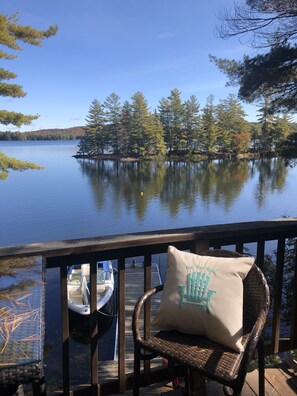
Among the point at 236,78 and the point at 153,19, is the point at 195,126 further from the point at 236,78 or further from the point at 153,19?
the point at 236,78

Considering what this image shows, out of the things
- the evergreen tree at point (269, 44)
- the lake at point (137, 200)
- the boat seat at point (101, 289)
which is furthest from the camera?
the lake at point (137, 200)

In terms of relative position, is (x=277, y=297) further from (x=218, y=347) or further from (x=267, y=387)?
(x=218, y=347)

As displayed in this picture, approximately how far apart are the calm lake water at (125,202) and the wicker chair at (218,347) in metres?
7.12

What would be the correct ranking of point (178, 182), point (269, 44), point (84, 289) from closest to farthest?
1. point (269, 44)
2. point (84, 289)
3. point (178, 182)

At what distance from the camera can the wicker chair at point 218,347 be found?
1118 millimetres

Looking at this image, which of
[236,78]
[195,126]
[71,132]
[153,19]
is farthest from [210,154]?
[71,132]

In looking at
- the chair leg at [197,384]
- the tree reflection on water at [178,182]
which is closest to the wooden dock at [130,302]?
the chair leg at [197,384]

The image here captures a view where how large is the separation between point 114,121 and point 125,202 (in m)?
32.3

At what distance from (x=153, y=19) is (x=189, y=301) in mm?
21488

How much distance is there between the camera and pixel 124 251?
58.6 inches

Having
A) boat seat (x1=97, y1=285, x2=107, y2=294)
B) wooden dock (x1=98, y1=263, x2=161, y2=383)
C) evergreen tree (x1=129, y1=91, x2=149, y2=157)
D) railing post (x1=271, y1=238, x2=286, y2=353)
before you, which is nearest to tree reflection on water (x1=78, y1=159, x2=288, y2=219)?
evergreen tree (x1=129, y1=91, x2=149, y2=157)

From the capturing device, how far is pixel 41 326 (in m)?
0.91

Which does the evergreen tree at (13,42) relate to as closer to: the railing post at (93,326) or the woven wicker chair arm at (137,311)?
the railing post at (93,326)

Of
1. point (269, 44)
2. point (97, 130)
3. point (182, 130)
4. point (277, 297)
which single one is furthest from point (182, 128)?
point (277, 297)
